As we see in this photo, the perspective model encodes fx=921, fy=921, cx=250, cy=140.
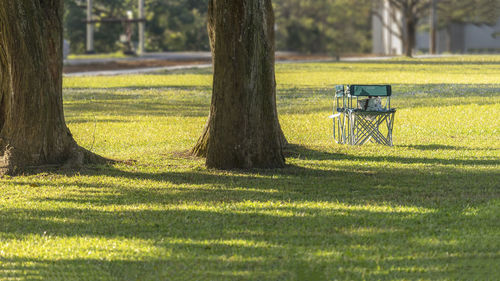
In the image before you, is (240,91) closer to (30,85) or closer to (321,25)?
(30,85)

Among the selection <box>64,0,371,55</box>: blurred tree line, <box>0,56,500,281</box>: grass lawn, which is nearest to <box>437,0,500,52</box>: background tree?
<box>64,0,371,55</box>: blurred tree line

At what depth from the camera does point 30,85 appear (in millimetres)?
11828

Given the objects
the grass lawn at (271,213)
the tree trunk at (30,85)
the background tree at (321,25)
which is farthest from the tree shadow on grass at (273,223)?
the background tree at (321,25)

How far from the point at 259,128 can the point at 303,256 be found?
4423mm

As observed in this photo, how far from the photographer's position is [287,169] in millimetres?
11969

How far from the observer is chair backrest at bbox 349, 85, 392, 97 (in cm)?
1407

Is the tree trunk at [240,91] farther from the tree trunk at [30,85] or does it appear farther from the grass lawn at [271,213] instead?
the tree trunk at [30,85]

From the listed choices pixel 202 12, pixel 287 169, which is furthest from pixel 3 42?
pixel 202 12

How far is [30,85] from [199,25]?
5407 centimetres

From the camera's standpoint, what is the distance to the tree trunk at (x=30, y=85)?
11.8 m

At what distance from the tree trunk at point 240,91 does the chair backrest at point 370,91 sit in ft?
8.41

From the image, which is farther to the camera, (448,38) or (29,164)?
(448,38)

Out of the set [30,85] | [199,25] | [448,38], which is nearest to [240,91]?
[30,85]

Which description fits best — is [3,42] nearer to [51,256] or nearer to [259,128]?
[259,128]
